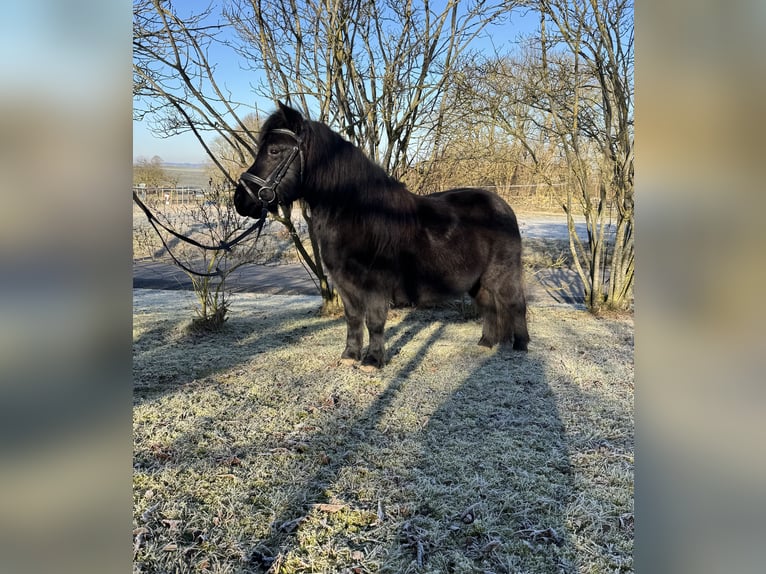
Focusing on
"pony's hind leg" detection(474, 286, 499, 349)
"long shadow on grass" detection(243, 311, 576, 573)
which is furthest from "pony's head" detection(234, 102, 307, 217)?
"pony's hind leg" detection(474, 286, 499, 349)

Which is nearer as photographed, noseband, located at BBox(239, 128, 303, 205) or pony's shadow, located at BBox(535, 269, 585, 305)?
noseband, located at BBox(239, 128, 303, 205)

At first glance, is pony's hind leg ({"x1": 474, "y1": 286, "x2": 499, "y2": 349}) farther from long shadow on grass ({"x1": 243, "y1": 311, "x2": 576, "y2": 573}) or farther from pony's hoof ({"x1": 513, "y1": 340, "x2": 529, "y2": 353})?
long shadow on grass ({"x1": 243, "y1": 311, "x2": 576, "y2": 573})

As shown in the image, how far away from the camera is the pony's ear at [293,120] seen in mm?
4055

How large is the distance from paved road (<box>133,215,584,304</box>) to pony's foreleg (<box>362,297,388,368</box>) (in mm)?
4636

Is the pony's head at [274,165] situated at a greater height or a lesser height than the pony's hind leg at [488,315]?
greater

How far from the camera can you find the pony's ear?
4055 millimetres

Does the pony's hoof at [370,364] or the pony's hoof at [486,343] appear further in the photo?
the pony's hoof at [486,343]

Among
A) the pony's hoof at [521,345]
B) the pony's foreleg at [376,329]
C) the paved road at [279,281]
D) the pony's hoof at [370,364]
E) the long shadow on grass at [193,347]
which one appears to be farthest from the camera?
the paved road at [279,281]

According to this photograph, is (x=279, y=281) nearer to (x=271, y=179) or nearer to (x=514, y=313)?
(x=514, y=313)

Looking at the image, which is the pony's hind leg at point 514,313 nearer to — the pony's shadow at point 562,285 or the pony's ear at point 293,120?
the pony's ear at point 293,120

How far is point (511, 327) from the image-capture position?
5.34 metres

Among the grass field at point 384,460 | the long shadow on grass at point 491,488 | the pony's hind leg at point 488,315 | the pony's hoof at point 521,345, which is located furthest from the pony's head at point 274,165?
the pony's hoof at point 521,345
